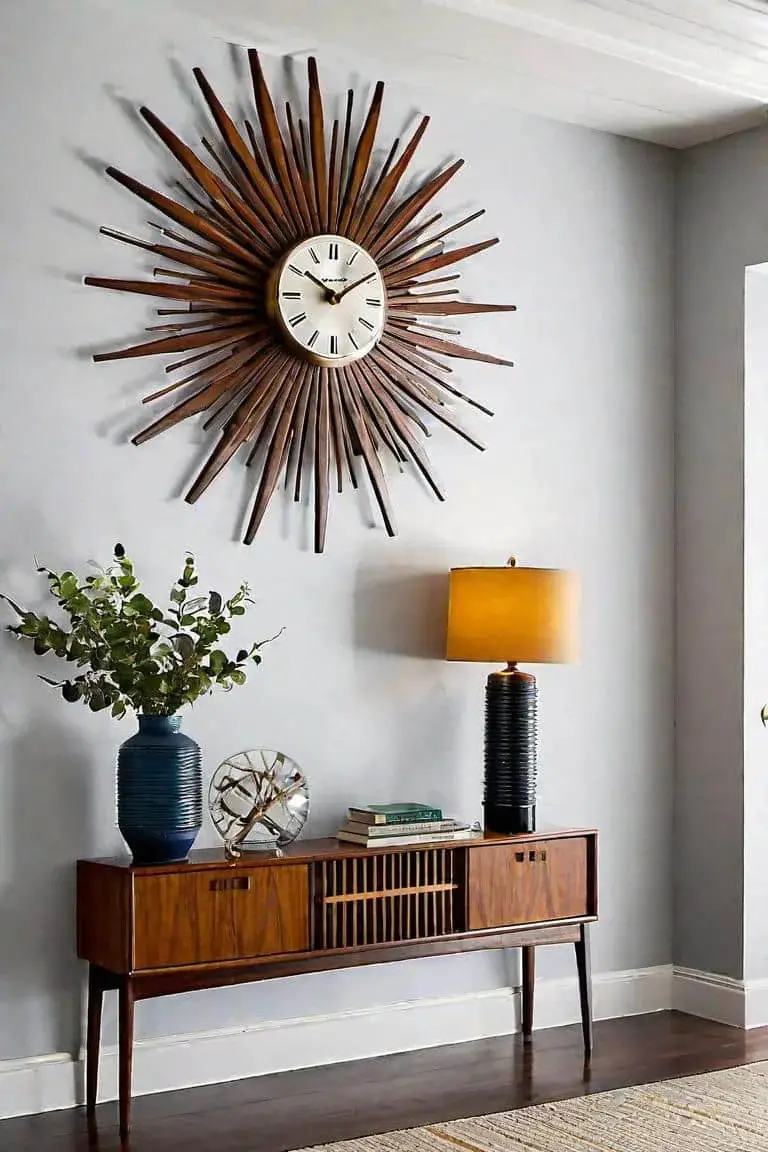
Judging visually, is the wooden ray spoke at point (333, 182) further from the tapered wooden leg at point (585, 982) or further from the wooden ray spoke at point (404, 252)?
the tapered wooden leg at point (585, 982)

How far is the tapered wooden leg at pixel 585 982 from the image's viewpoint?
3768 mm

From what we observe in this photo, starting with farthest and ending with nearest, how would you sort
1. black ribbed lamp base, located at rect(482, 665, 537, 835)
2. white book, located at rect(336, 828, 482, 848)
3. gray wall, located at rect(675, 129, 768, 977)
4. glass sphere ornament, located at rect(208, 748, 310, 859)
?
gray wall, located at rect(675, 129, 768, 977) < black ribbed lamp base, located at rect(482, 665, 537, 835) < white book, located at rect(336, 828, 482, 848) < glass sphere ornament, located at rect(208, 748, 310, 859)

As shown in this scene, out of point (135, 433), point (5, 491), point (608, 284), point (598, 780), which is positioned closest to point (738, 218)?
point (608, 284)

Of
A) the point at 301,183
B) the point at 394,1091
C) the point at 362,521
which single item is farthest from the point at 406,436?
the point at 394,1091

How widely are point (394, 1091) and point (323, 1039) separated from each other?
29 centimetres

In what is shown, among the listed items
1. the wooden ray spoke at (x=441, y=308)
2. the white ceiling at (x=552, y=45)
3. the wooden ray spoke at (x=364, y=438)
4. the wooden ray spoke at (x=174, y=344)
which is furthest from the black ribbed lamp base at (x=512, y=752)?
the white ceiling at (x=552, y=45)

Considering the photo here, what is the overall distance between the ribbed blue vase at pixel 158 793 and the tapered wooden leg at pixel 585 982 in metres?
1.21

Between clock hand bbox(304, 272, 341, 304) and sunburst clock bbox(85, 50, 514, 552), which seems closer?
sunburst clock bbox(85, 50, 514, 552)

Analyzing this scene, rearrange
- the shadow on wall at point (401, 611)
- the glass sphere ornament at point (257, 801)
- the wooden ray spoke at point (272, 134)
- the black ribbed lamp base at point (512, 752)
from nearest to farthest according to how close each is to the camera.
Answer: the glass sphere ornament at point (257, 801)
the wooden ray spoke at point (272, 134)
the black ribbed lamp base at point (512, 752)
the shadow on wall at point (401, 611)

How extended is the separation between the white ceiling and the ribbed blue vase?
5.80 ft

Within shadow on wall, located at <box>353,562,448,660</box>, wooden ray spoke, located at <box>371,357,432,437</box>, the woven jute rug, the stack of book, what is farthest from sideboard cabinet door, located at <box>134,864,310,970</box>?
wooden ray spoke, located at <box>371,357,432,437</box>

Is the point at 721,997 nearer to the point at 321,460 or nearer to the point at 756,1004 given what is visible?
the point at 756,1004

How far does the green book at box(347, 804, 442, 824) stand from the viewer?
3504 millimetres

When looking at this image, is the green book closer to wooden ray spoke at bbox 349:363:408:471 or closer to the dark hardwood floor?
the dark hardwood floor
